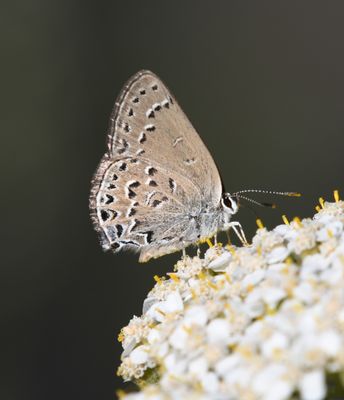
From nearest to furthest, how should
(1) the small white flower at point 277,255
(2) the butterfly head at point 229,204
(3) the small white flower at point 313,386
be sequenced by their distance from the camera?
(3) the small white flower at point 313,386
(1) the small white flower at point 277,255
(2) the butterfly head at point 229,204

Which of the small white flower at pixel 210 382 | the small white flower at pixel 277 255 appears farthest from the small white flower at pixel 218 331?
the small white flower at pixel 277 255

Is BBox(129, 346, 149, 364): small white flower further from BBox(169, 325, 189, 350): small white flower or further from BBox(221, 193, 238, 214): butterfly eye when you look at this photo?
BBox(221, 193, 238, 214): butterfly eye

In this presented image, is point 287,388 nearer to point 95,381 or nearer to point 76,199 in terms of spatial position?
point 95,381

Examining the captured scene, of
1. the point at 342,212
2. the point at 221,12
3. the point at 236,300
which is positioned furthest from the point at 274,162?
the point at 236,300

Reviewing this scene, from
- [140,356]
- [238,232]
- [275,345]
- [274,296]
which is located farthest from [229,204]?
[275,345]

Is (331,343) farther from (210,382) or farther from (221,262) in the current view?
(221,262)

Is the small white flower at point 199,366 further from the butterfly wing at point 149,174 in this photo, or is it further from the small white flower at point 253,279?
the butterfly wing at point 149,174

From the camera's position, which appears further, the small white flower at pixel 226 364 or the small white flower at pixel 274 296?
the small white flower at pixel 274 296
